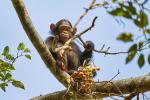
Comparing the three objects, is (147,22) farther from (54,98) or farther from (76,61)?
(76,61)

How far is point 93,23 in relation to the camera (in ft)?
11.7

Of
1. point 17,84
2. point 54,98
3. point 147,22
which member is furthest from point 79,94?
point 147,22

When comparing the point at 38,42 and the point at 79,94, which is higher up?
the point at 38,42

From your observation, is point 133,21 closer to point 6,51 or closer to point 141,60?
point 141,60

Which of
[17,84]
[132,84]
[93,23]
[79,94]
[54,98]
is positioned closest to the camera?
[93,23]

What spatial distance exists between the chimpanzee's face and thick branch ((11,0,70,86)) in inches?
98.7

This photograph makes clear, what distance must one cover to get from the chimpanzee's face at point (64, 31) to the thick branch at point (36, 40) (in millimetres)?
2507

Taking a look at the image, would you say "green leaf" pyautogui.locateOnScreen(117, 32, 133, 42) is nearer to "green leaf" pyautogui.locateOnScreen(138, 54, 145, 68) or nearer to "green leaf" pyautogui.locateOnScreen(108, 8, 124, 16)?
"green leaf" pyautogui.locateOnScreen(108, 8, 124, 16)

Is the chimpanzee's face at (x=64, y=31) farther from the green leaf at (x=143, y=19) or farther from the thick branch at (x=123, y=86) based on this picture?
the green leaf at (x=143, y=19)

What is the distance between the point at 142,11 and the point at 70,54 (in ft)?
20.0

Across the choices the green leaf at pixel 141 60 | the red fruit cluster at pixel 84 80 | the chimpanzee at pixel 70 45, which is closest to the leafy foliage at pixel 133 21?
the green leaf at pixel 141 60

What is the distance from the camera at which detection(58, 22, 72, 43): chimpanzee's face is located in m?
7.91

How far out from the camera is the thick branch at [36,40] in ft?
14.8

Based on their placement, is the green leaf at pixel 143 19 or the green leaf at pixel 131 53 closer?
the green leaf at pixel 143 19
